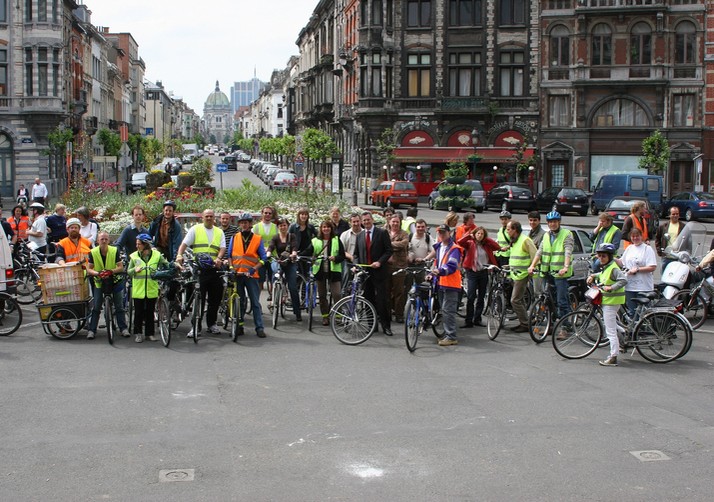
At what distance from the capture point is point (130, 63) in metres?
116

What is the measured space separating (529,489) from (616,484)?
713 millimetres

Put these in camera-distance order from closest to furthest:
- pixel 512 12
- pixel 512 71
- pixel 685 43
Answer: pixel 685 43
pixel 512 12
pixel 512 71

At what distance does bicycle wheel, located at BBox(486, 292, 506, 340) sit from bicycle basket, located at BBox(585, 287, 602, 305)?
6.37 ft

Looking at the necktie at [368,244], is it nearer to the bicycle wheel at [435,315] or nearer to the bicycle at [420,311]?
the bicycle at [420,311]

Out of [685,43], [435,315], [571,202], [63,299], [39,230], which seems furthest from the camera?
[685,43]

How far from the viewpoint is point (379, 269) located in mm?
14266

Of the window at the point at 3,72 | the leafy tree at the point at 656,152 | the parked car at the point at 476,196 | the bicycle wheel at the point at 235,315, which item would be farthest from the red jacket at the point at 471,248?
the window at the point at 3,72

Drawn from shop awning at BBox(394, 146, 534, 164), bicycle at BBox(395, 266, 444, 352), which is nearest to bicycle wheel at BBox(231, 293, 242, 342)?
bicycle at BBox(395, 266, 444, 352)

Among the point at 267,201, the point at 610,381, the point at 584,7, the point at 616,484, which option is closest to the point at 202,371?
the point at 610,381

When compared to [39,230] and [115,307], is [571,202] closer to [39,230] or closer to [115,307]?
[39,230]

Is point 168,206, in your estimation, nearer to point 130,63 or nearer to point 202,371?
point 202,371

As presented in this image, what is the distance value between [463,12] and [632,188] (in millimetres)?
21855

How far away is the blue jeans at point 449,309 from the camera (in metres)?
13.5

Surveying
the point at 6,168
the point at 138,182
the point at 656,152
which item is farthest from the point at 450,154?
the point at 6,168
